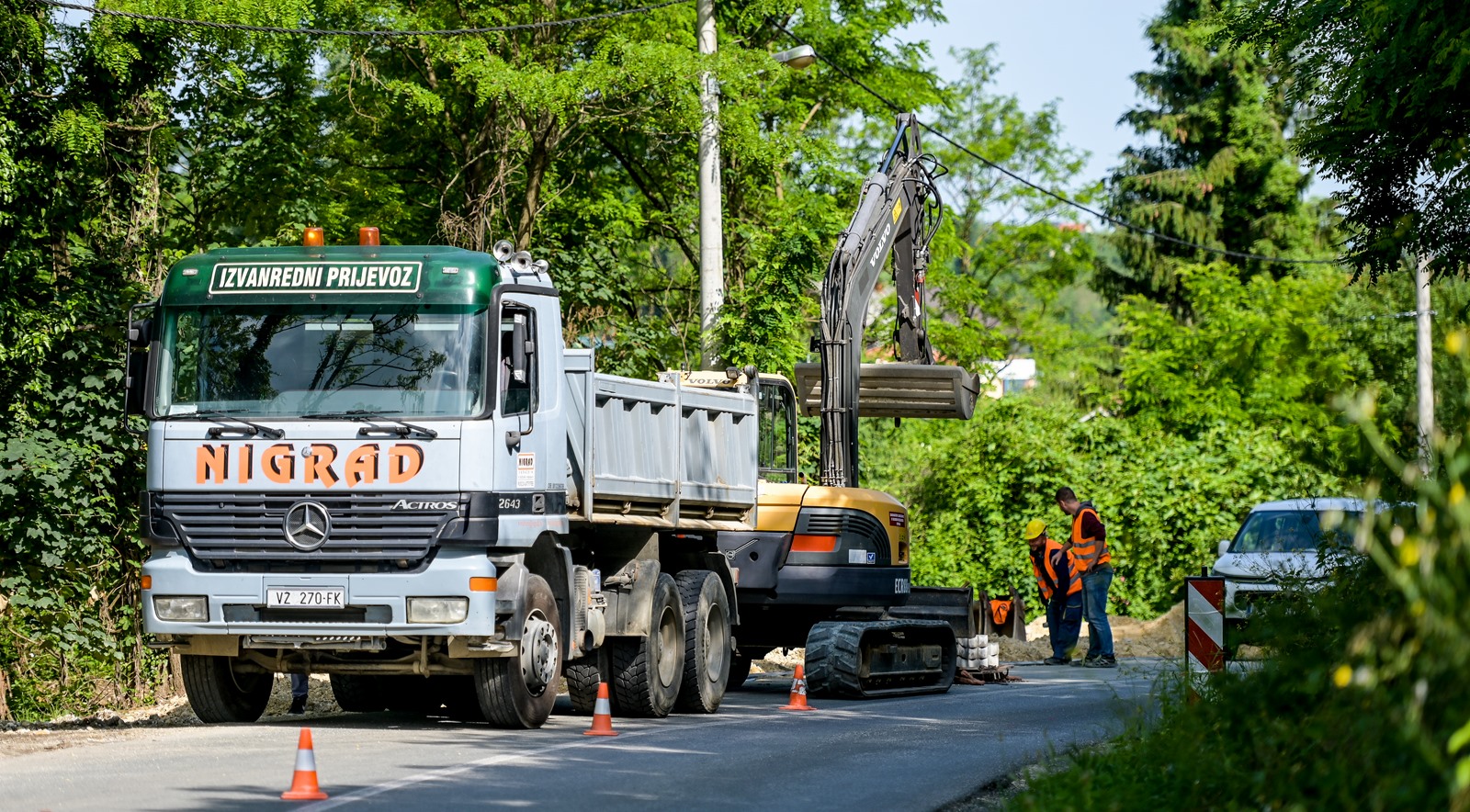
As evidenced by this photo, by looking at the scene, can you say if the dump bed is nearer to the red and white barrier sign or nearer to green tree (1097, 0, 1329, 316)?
the red and white barrier sign

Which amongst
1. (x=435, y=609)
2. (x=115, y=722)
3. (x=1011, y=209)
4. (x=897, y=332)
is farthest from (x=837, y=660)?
(x=1011, y=209)

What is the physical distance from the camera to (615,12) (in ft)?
78.0

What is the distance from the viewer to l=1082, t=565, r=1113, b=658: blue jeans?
21.8 meters

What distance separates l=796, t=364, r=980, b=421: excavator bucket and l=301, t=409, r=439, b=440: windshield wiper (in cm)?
774

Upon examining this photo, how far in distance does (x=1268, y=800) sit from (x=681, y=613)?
8859mm

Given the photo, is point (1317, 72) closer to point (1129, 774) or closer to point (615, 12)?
point (1129, 774)

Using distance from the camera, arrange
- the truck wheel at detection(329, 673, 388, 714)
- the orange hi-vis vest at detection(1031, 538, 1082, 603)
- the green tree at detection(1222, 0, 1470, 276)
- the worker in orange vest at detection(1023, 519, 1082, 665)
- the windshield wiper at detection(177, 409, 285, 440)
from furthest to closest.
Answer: the orange hi-vis vest at detection(1031, 538, 1082, 603) < the worker in orange vest at detection(1023, 519, 1082, 665) < the truck wheel at detection(329, 673, 388, 714) < the windshield wiper at detection(177, 409, 285, 440) < the green tree at detection(1222, 0, 1470, 276)

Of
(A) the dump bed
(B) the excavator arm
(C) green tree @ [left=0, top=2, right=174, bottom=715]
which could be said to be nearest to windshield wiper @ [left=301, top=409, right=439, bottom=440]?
(A) the dump bed

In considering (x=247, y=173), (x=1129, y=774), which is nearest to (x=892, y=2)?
(x=247, y=173)

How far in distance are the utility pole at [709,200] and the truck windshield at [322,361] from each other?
864 cm

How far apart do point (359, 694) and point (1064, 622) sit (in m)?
10.2

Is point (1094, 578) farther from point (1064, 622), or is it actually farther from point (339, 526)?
point (339, 526)

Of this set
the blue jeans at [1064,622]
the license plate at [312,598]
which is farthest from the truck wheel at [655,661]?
the blue jeans at [1064,622]

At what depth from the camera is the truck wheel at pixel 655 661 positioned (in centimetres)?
1417
